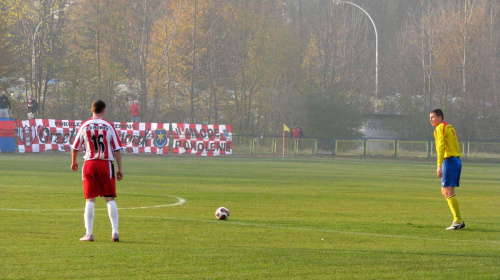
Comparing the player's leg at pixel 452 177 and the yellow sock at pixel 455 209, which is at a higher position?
the player's leg at pixel 452 177

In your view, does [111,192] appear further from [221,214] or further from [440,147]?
[440,147]

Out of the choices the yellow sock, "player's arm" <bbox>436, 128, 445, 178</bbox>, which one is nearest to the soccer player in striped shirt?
"player's arm" <bbox>436, 128, 445, 178</bbox>

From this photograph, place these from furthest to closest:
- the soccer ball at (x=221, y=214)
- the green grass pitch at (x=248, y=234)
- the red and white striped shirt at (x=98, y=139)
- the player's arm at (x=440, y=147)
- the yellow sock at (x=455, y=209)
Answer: the soccer ball at (x=221, y=214) → the player's arm at (x=440, y=147) → the yellow sock at (x=455, y=209) → the red and white striped shirt at (x=98, y=139) → the green grass pitch at (x=248, y=234)

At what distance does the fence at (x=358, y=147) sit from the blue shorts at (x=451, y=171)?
35.1 meters

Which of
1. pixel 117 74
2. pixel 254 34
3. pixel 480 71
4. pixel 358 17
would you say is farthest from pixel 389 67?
pixel 117 74

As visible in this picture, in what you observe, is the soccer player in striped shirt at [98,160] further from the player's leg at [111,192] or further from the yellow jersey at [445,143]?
the yellow jersey at [445,143]

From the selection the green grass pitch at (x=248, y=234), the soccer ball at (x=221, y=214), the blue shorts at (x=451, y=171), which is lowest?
the green grass pitch at (x=248, y=234)

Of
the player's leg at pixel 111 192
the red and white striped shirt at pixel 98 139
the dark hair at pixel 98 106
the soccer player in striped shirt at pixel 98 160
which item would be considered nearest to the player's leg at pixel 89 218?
the soccer player in striped shirt at pixel 98 160

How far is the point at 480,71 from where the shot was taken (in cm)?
6084

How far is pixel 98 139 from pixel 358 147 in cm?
4109

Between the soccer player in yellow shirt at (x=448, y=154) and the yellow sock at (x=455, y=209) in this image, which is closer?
the yellow sock at (x=455, y=209)

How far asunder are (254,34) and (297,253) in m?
52.7

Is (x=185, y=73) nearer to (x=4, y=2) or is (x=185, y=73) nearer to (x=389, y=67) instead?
(x=4, y=2)

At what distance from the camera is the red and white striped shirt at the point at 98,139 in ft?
32.6
